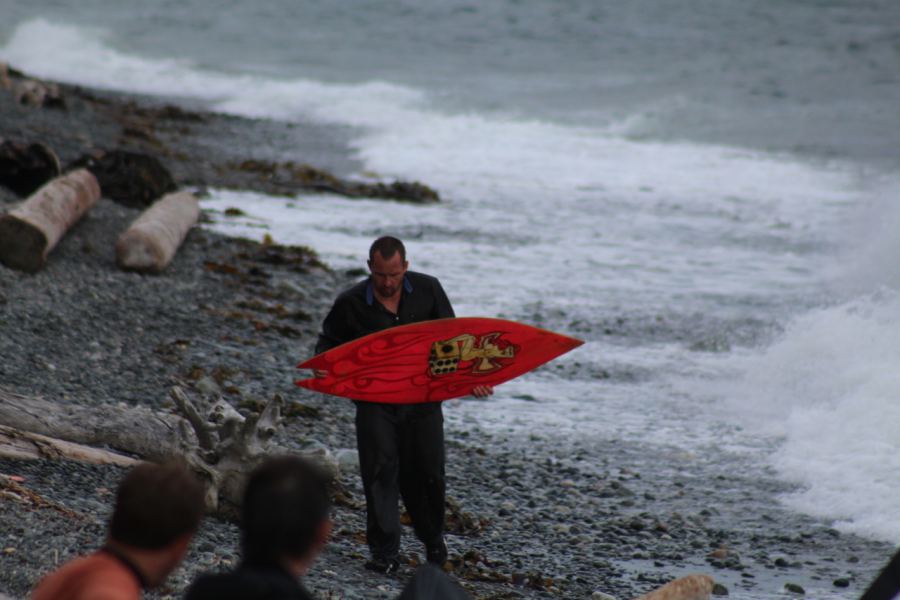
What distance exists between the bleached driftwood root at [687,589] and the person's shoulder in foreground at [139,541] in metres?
3.52

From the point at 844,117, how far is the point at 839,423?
1057 inches

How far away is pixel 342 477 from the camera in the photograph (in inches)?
322

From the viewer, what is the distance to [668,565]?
7.45 metres

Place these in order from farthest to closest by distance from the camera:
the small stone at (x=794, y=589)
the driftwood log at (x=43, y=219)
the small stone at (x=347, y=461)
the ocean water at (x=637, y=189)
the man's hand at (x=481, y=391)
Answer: the driftwood log at (x=43, y=219) < the ocean water at (x=637, y=189) < the small stone at (x=347, y=461) < the small stone at (x=794, y=589) < the man's hand at (x=481, y=391)

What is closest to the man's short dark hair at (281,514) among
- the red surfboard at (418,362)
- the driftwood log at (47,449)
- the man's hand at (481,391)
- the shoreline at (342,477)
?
the shoreline at (342,477)

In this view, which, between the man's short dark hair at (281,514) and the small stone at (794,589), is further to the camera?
the small stone at (794,589)

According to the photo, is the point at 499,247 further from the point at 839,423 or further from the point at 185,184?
the point at 839,423

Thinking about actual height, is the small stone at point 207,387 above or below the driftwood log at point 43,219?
below

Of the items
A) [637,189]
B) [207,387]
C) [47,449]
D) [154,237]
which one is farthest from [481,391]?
[637,189]

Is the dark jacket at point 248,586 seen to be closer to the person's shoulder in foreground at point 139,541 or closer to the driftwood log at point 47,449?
the person's shoulder in foreground at point 139,541

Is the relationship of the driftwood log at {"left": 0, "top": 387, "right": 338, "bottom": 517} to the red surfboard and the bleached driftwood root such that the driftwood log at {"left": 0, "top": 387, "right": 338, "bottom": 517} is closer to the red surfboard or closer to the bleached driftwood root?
the red surfboard

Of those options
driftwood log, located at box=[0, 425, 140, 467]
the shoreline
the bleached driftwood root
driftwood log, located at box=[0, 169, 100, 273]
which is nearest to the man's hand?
the shoreline

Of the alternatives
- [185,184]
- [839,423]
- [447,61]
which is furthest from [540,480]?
[447,61]

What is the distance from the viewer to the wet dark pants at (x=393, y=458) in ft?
20.9
